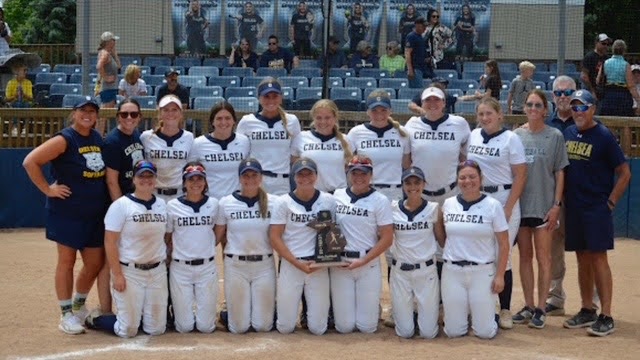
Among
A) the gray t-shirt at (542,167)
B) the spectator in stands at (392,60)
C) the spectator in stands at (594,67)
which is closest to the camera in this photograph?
the gray t-shirt at (542,167)

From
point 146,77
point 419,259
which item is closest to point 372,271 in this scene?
point 419,259

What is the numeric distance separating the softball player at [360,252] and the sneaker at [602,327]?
1.64 meters

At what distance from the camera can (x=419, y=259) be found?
8.31 meters

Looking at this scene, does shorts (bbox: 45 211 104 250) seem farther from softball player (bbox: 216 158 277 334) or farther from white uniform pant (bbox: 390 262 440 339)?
white uniform pant (bbox: 390 262 440 339)

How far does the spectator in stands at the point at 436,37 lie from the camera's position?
59.0ft

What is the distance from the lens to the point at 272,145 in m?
8.94

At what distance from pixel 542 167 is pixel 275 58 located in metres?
10.0

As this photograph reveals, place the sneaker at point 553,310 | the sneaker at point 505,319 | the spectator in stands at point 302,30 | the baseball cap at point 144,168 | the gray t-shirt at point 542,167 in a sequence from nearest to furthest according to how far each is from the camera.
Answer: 1. the baseball cap at point 144,168
2. the sneaker at point 505,319
3. the gray t-shirt at point 542,167
4. the sneaker at point 553,310
5. the spectator in stands at point 302,30

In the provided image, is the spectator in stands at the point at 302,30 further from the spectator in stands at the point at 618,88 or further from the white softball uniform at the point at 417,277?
the white softball uniform at the point at 417,277

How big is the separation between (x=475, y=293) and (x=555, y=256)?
4.69ft

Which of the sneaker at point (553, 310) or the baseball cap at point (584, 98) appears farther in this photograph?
the sneaker at point (553, 310)

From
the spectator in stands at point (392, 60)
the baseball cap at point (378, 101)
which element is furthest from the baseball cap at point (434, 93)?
the spectator in stands at point (392, 60)

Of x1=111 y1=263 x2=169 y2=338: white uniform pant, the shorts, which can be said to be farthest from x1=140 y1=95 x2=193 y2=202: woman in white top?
x1=111 y1=263 x2=169 y2=338: white uniform pant

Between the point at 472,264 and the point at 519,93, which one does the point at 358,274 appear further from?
the point at 519,93
